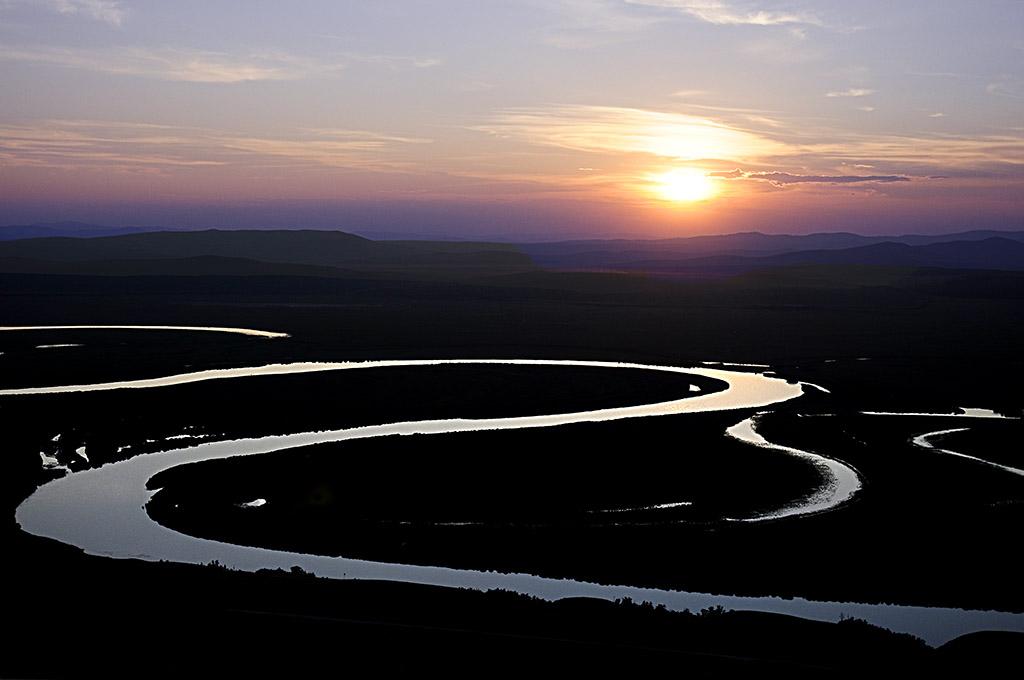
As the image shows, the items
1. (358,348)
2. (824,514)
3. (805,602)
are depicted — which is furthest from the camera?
(358,348)

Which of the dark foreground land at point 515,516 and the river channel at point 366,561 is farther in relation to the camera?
the river channel at point 366,561

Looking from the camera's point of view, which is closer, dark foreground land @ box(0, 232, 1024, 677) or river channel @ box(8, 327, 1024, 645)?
dark foreground land @ box(0, 232, 1024, 677)

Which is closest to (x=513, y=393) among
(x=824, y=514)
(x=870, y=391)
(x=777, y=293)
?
(x=870, y=391)

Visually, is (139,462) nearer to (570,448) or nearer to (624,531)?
(570,448)

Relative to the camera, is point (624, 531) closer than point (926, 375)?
Yes

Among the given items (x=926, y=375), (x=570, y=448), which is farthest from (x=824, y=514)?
(x=926, y=375)

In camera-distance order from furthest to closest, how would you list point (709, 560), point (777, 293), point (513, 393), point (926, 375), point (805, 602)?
point (777, 293)
point (926, 375)
point (513, 393)
point (709, 560)
point (805, 602)

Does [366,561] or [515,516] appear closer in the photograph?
[366,561]
